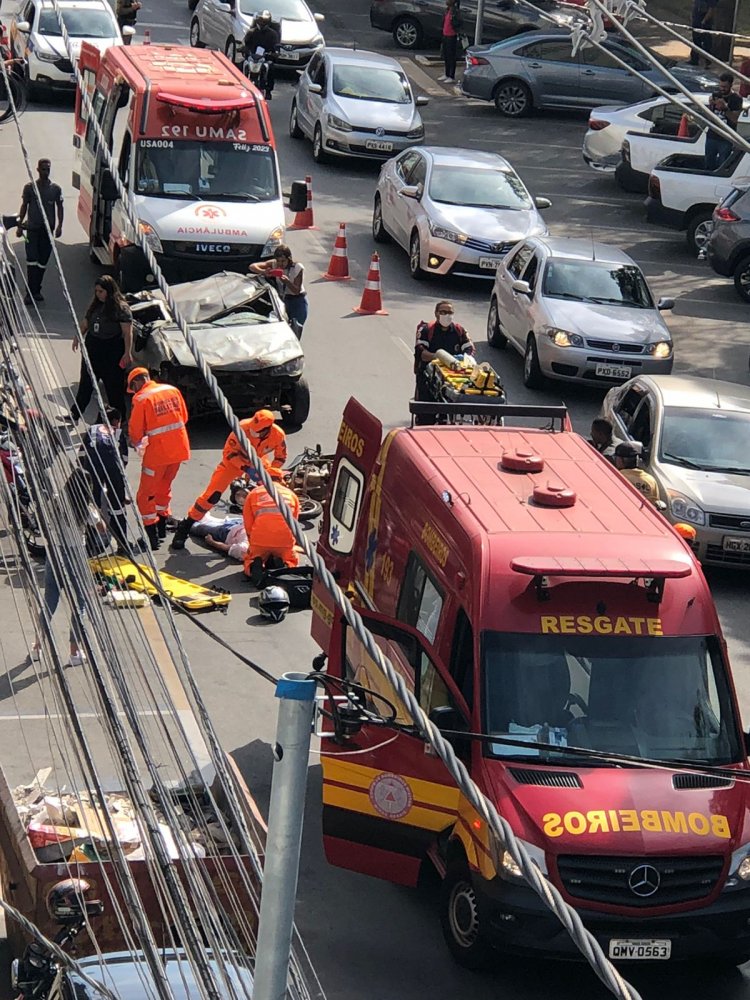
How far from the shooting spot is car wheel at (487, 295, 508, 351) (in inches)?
837

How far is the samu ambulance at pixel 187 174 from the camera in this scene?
2069 centimetres

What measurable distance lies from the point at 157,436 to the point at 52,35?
758 inches

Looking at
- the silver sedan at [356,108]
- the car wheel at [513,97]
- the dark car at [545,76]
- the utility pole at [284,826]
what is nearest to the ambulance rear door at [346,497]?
the utility pole at [284,826]

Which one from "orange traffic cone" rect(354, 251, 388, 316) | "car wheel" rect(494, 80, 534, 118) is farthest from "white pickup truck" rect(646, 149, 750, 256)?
"car wheel" rect(494, 80, 534, 118)

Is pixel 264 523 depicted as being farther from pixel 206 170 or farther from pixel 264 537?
pixel 206 170

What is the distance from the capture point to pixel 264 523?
14234 mm

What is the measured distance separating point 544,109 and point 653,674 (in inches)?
1067

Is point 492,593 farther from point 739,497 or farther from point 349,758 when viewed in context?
point 739,497

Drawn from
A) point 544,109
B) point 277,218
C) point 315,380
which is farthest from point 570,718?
point 544,109

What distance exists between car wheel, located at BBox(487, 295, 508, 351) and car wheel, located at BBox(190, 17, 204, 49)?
654 inches

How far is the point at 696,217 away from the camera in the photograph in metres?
26.4

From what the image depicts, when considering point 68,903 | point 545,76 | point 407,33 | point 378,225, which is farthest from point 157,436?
point 407,33

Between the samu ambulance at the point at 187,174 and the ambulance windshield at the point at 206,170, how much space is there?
1 centimetres


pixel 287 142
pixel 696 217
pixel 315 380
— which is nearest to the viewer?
pixel 315 380
